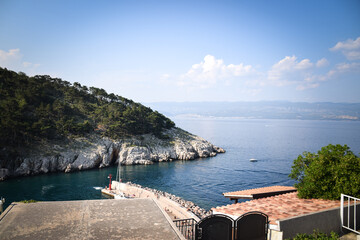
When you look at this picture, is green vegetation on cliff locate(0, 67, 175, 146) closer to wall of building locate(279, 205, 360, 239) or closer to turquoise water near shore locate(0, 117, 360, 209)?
turquoise water near shore locate(0, 117, 360, 209)

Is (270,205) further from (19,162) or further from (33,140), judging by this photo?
(33,140)

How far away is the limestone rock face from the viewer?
48656 mm

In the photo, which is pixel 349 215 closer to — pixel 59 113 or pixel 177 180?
pixel 177 180

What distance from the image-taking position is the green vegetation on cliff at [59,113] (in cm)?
5030

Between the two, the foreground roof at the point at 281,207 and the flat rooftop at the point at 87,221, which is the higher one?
the flat rooftop at the point at 87,221

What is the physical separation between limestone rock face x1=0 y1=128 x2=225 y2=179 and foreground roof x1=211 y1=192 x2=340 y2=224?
155 ft

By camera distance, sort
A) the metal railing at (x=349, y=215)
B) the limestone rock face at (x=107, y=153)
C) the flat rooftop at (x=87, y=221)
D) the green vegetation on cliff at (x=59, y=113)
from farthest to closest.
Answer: the green vegetation on cliff at (x=59, y=113) → the limestone rock face at (x=107, y=153) → the metal railing at (x=349, y=215) → the flat rooftop at (x=87, y=221)

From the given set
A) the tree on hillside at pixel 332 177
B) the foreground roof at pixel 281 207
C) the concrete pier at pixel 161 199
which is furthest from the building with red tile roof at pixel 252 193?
the concrete pier at pixel 161 199

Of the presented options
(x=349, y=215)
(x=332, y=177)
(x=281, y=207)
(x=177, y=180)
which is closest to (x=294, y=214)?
(x=281, y=207)

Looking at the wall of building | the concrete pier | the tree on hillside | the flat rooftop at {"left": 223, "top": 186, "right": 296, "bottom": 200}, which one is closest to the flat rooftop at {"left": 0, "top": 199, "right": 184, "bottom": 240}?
the wall of building

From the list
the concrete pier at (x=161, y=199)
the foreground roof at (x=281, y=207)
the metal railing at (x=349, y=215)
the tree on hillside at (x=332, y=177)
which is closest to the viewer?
the foreground roof at (x=281, y=207)

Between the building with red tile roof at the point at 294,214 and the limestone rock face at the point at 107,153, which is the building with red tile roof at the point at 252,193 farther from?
the limestone rock face at the point at 107,153

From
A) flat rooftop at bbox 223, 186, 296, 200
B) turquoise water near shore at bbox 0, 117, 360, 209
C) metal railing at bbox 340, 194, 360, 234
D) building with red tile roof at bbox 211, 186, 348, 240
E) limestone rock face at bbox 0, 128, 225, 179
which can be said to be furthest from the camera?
limestone rock face at bbox 0, 128, 225, 179

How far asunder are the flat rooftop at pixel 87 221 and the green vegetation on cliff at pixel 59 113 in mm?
49922
